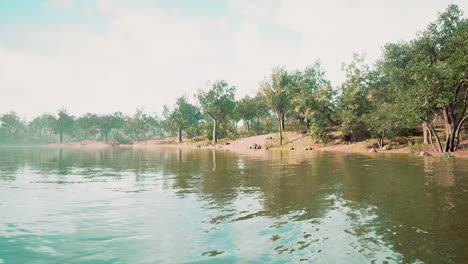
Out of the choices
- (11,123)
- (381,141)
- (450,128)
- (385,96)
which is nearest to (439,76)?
(450,128)

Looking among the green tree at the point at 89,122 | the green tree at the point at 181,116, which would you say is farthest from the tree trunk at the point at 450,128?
the green tree at the point at 89,122

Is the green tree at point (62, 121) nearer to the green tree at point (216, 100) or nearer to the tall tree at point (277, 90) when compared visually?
the green tree at point (216, 100)

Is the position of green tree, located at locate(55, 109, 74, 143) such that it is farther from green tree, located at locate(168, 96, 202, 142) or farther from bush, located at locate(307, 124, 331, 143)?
bush, located at locate(307, 124, 331, 143)

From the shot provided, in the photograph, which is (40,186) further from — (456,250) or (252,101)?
(252,101)

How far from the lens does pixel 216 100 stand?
9312 cm

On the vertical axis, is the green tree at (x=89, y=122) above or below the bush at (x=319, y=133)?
above

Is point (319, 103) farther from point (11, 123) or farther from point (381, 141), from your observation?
point (11, 123)

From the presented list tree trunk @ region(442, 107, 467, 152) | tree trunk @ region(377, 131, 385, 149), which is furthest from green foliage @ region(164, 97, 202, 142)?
tree trunk @ region(442, 107, 467, 152)

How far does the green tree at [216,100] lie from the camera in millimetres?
92438

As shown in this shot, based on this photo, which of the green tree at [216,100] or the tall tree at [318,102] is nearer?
the tall tree at [318,102]

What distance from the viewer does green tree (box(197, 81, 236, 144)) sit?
9244cm

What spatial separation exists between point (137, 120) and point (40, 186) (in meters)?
137

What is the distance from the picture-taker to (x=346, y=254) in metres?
6.04

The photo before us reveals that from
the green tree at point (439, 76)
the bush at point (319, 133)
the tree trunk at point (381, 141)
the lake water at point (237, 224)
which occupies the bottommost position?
the lake water at point (237, 224)
